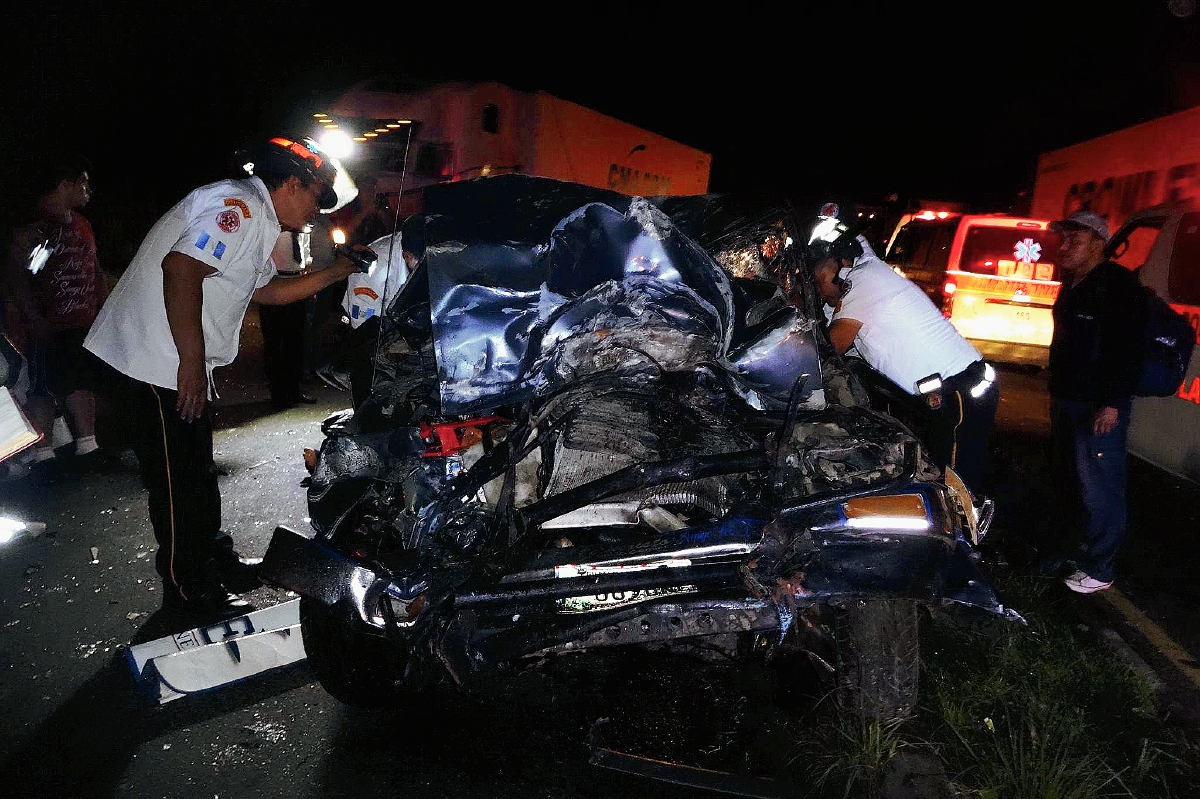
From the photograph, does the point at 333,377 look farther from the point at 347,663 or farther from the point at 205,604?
the point at 347,663

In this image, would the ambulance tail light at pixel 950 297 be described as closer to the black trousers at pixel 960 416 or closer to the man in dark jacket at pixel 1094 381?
the man in dark jacket at pixel 1094 381

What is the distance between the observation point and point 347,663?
7.40 feet

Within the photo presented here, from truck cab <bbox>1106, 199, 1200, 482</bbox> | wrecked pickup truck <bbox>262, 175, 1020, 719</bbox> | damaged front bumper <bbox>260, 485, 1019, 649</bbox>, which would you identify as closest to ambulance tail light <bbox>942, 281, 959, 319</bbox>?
truck cab <bbox>1106, 199, 1200, 482</bbox>

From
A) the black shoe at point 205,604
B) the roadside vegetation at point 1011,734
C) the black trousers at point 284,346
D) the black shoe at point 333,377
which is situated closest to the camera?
the roadside vegetation at point 1011,734

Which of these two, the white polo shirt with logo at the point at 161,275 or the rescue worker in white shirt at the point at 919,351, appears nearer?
the white polo shirt with logo at the point at 161,275

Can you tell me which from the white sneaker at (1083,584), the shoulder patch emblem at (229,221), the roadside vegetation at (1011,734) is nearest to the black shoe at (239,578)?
the shoulder patch emblem at (229,221)

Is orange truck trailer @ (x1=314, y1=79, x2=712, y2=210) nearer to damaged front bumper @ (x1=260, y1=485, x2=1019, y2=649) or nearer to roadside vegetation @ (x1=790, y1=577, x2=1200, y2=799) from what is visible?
damaged front bumper @ (x1=260, y1=485, x2=1019, y2=649)

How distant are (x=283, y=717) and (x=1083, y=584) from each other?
3.68 metres

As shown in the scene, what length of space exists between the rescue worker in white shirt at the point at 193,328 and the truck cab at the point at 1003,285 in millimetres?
6658

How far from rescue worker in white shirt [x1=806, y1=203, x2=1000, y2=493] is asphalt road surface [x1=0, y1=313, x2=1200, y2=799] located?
108 cm

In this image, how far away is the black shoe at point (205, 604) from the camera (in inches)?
116

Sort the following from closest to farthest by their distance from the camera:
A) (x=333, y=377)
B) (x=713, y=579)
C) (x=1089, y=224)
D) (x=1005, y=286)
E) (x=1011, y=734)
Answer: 1. (x=713, y=579)
2. (x=1011, y=734)
3. (x=1089, y=224)
4. (x=333, y=377)
5. (x=1005, y=286)

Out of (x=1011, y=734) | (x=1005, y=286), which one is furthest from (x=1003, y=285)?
(x=1011, y=734)

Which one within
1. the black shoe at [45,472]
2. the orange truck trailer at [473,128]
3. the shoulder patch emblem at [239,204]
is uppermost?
the orange truck trailer at [473,128]
